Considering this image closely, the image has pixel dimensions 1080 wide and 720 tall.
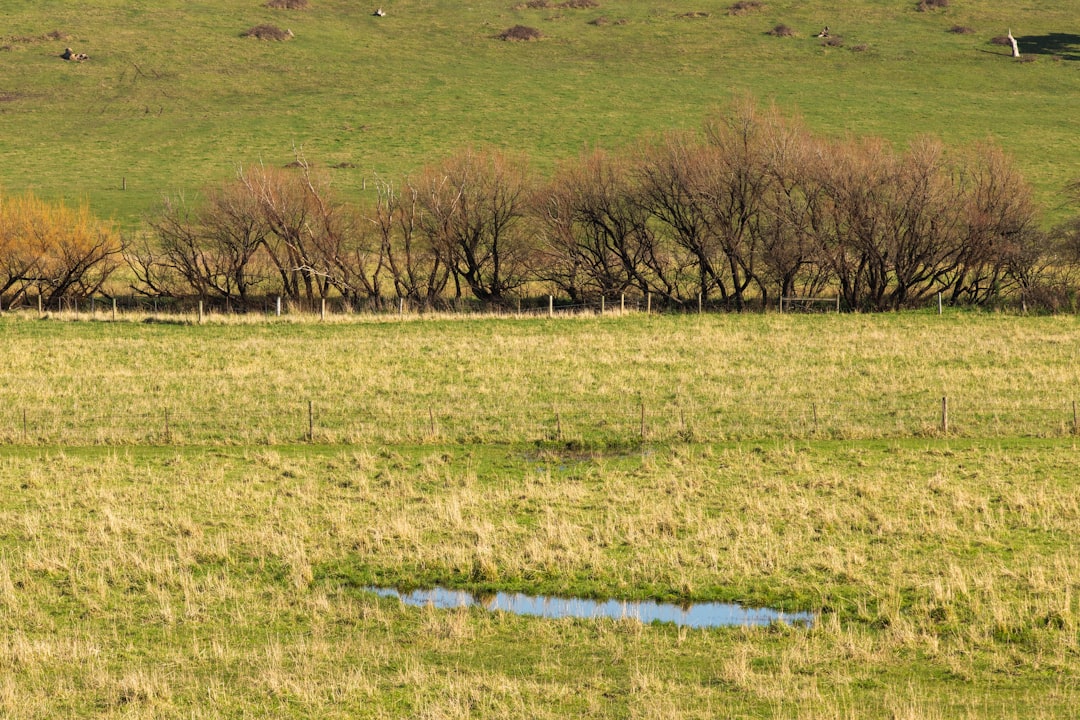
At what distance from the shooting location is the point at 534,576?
17672 mm

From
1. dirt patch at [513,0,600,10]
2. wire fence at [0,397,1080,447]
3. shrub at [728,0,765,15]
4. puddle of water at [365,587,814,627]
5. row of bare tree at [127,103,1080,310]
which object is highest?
dirt patch at [513,0,600,10]

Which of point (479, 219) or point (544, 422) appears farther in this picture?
point (479, 219)

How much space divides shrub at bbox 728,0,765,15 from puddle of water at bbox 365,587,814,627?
105m

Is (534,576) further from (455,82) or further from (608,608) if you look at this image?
(455,82)

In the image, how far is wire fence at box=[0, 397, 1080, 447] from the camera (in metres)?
27.1

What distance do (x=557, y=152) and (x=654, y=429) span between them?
178 ft

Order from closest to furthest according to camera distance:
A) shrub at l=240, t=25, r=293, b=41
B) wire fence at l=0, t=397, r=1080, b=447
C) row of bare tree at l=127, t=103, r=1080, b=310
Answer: wire fence at l=0, t=397, r=1080, b=447 → row of bare tree at l=127, t=103, r=1080, b=310 → shrub at l=240, t=25, r=293, b=41

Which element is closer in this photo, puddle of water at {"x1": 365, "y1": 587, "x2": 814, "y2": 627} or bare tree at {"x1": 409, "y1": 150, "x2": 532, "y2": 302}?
puddle of water at {"x1": 365, "y1": 587, "x2": 814, "y2": 627}

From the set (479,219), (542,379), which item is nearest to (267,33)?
(479,219)

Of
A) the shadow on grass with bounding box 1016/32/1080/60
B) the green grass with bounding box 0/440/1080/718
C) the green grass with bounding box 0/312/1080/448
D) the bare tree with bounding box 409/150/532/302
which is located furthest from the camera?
the shadow on grass with bounding box 1016/32/1080/60

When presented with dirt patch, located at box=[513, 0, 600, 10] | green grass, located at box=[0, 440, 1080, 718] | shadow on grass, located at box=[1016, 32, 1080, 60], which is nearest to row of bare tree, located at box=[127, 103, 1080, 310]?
green grass, located at box=[0, 440, 1080, 718]

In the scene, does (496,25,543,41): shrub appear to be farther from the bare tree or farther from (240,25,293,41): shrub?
the bare tree

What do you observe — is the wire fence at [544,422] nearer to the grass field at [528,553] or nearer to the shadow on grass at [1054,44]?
the grass field at [528,553]

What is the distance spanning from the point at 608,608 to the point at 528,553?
7.62ft
